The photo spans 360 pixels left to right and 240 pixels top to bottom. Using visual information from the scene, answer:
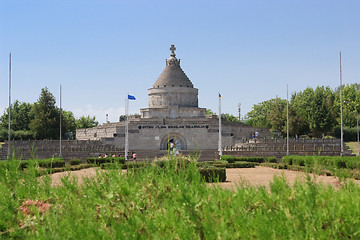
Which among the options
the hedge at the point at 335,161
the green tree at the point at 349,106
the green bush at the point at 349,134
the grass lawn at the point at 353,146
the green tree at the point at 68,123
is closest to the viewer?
the hedge at the point at 335,161

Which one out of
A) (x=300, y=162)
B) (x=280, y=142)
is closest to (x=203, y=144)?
(x=280, y=142)

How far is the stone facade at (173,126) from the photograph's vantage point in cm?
4544

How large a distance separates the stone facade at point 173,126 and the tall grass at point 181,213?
33.1m


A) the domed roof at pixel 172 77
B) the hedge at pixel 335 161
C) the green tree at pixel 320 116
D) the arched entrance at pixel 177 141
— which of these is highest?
the domed roof at pixel 172 77

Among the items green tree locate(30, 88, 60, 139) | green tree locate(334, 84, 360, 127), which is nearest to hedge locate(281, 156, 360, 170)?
green tree locate(30, 88, 60, 139)

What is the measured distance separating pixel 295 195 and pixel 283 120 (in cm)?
5428

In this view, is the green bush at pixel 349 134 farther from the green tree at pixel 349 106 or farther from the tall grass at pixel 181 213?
the tall grass at pixel 181 213

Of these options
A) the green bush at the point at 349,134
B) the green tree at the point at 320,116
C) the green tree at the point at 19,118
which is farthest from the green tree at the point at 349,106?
the green tree at the point at 19,118

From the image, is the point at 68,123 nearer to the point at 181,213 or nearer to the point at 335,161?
the point at 335,161

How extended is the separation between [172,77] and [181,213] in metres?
49.0

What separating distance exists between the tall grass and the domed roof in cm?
4621

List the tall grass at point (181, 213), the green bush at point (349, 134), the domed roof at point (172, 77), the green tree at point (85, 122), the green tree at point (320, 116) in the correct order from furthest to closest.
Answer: the green tree at point (85, 122) < the green tree at point (320, 116) < the green bush at point (349, 134) < the domed roof at point (172, 77) < the tall grass at point (181, 213)

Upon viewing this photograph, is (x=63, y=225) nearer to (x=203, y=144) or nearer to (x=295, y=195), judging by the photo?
(x=295, y=195)

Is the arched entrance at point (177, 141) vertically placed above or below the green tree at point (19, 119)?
below
